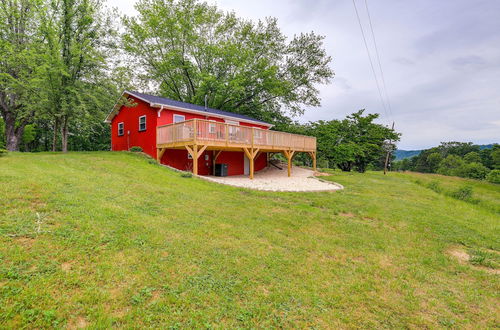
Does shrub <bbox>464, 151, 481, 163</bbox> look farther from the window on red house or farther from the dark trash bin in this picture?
the window on red house

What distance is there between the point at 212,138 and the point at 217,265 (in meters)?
8.77

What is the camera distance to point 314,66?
26.2 m

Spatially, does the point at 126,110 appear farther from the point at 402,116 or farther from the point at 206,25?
the point at 402,116

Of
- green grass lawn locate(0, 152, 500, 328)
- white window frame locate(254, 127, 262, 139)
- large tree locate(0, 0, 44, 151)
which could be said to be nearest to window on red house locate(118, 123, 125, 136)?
large tree locate(0, 0, 44, 151)

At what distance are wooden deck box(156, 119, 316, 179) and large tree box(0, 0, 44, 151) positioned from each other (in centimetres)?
701

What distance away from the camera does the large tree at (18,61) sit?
12.7 metres

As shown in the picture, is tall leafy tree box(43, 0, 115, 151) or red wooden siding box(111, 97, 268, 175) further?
red wooden siding box(111, 97, 268, 175)

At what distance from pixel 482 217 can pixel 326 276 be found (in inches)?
317

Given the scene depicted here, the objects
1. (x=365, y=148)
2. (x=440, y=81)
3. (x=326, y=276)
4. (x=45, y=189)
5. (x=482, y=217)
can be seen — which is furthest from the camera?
(x=365, y=148)

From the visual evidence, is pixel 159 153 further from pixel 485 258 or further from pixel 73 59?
pixel 485 258

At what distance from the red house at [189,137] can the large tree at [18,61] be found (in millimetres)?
4537

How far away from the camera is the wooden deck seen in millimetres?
11008

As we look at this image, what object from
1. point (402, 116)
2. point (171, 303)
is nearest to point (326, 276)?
point (171, 303)

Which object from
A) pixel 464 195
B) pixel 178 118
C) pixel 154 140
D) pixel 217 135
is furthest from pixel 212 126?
pixel 464 195
